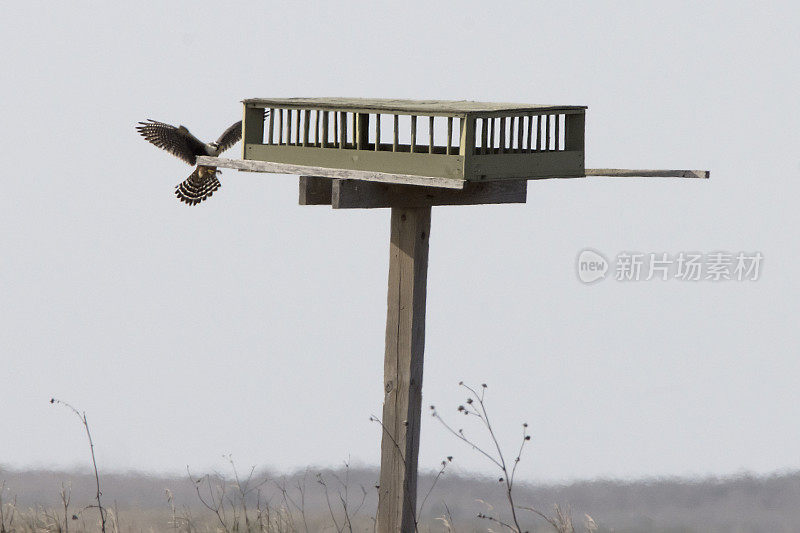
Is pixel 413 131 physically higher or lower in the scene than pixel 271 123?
lower

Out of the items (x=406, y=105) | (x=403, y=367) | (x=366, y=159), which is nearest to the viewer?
(x=406, y=105)

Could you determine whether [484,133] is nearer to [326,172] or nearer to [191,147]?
[326,172]

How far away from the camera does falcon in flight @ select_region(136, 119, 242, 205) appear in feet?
26.1

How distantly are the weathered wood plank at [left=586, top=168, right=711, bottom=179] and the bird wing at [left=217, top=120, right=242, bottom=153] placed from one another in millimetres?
2405

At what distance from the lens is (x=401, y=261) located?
24.5 feet

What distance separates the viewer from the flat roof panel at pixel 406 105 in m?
6.52

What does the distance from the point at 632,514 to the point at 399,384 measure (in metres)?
3.41

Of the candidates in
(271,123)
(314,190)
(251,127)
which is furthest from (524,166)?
(251,127)

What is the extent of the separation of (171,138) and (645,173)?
3.17 meters

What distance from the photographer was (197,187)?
8094 millimetres

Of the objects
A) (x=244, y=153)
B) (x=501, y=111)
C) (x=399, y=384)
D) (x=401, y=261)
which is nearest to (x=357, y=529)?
(x=399, y=384)

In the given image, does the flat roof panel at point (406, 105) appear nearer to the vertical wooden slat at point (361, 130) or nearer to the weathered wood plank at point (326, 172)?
the vertical wooden slat at point (361, 130)

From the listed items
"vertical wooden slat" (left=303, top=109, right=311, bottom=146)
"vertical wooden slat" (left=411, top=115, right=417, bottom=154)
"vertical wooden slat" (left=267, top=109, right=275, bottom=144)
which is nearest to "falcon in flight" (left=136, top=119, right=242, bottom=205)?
"vertical wooden slat" (left=267, top=109, right=275, bottom=144)

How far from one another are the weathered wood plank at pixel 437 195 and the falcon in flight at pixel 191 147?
1.27 m
